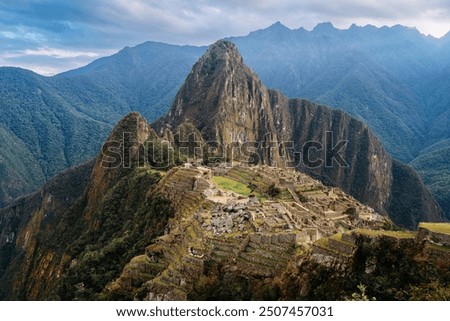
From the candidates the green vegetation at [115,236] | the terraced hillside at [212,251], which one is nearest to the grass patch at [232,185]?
the green vegetation at [115,236]

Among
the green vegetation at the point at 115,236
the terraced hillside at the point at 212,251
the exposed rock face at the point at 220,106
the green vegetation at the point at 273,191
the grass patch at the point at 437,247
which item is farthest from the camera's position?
the exposed rock face at the point at 220,106

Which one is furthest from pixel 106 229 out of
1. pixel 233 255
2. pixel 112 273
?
pixel 233 255

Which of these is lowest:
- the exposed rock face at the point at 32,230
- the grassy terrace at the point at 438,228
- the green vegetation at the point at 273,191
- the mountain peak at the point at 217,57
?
the exposed rock face at the point at 32,230

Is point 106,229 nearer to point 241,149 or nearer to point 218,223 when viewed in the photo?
point 218,223

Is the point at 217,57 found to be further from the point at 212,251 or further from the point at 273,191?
the point at 212,251

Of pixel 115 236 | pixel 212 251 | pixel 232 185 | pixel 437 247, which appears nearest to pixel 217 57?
pixel 232 185

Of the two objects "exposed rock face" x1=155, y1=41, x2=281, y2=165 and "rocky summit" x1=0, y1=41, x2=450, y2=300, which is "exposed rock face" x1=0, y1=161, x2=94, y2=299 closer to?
"rocky summit" x1=0, y1=41, x2=450, y2=300

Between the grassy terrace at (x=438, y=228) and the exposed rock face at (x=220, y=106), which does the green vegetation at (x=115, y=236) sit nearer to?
the grassy terrace at (x=438, y=228)

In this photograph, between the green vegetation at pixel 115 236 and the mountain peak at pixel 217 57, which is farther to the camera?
the mountain peak at pixel 217 57
